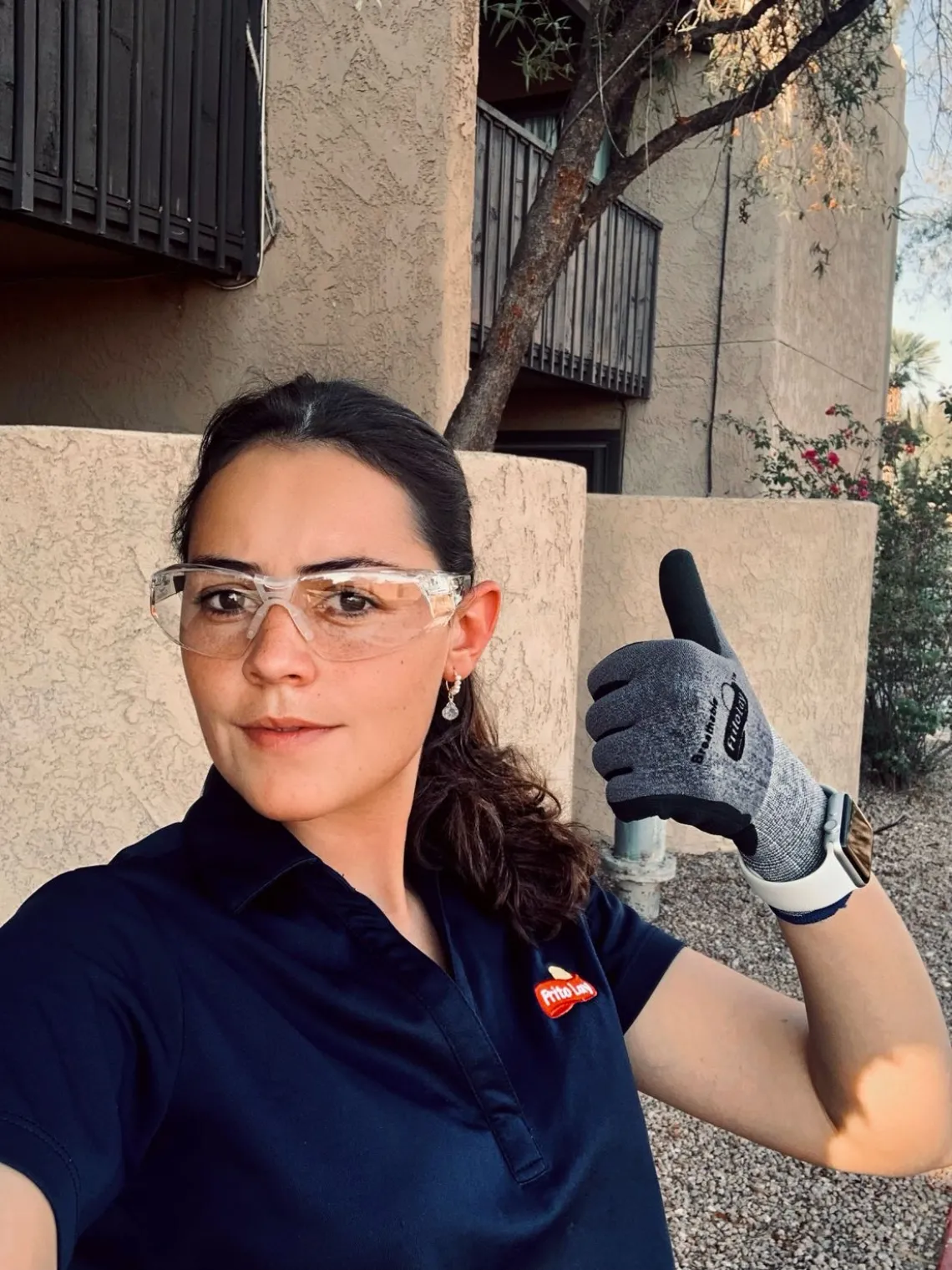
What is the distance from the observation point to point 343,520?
1304mm

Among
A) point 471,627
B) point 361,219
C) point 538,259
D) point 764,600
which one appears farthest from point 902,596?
point 471,627

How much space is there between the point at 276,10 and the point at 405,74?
628 mm

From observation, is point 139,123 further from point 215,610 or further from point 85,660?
point 215,610

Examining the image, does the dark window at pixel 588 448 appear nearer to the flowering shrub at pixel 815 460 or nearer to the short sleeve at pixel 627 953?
the flowering shrub at pixel 815 460

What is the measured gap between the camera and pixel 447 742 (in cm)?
171

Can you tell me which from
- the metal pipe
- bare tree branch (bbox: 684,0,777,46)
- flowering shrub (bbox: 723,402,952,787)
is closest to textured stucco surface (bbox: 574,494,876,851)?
the metal pipe

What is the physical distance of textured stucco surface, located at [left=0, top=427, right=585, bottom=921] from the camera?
2.68 metres

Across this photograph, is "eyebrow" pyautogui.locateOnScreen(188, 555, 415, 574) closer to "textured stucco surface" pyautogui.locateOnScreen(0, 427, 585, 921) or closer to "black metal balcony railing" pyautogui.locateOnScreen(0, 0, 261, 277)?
"textured stucco surface" pyautogui.locateOnScreen(0, 427, 585, 921)

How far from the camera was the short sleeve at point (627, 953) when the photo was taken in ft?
5.01

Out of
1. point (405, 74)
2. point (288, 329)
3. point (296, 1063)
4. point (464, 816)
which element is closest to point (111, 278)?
point (288, 329)

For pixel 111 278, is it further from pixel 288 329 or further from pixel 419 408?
pixel 419 408

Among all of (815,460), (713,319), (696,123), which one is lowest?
(815,460)

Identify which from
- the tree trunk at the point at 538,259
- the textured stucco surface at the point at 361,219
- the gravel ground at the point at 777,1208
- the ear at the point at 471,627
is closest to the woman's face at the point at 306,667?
the ear at the point at 471,627

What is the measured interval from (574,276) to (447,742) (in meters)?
5.59
